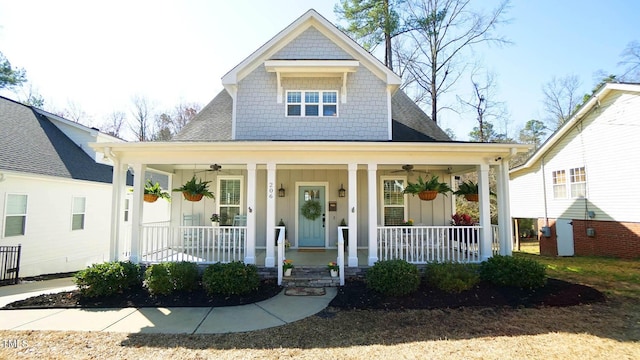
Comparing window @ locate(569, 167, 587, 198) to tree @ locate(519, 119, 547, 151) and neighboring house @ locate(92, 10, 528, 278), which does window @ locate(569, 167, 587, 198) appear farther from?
tree @ locate(519, 119, 547, 151)

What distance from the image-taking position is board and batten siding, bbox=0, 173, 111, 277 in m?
9.33

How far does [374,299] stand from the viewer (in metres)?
6.00

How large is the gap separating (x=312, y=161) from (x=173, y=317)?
169 inches

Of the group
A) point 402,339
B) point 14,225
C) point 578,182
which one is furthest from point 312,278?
point 578,182

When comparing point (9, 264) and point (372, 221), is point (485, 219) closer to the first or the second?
point (372, 221)

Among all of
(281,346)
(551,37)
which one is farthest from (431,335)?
(551,37)

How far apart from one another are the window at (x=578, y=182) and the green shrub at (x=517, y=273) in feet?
28.8

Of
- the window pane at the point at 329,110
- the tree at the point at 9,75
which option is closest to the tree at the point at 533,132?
the window pane at the point at 329,110

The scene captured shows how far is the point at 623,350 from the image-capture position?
4074mm

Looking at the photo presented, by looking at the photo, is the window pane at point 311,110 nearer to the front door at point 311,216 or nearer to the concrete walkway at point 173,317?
the front door at point 311,216

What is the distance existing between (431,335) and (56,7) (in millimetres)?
12602

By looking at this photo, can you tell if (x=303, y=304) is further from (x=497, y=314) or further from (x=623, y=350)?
(x=623, y=350)

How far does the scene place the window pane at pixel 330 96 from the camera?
29.7 ft

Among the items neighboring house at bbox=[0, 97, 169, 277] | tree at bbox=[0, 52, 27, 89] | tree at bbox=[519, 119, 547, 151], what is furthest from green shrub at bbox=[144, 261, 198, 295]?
tree at bbox=[519, 119, 547, 151]
